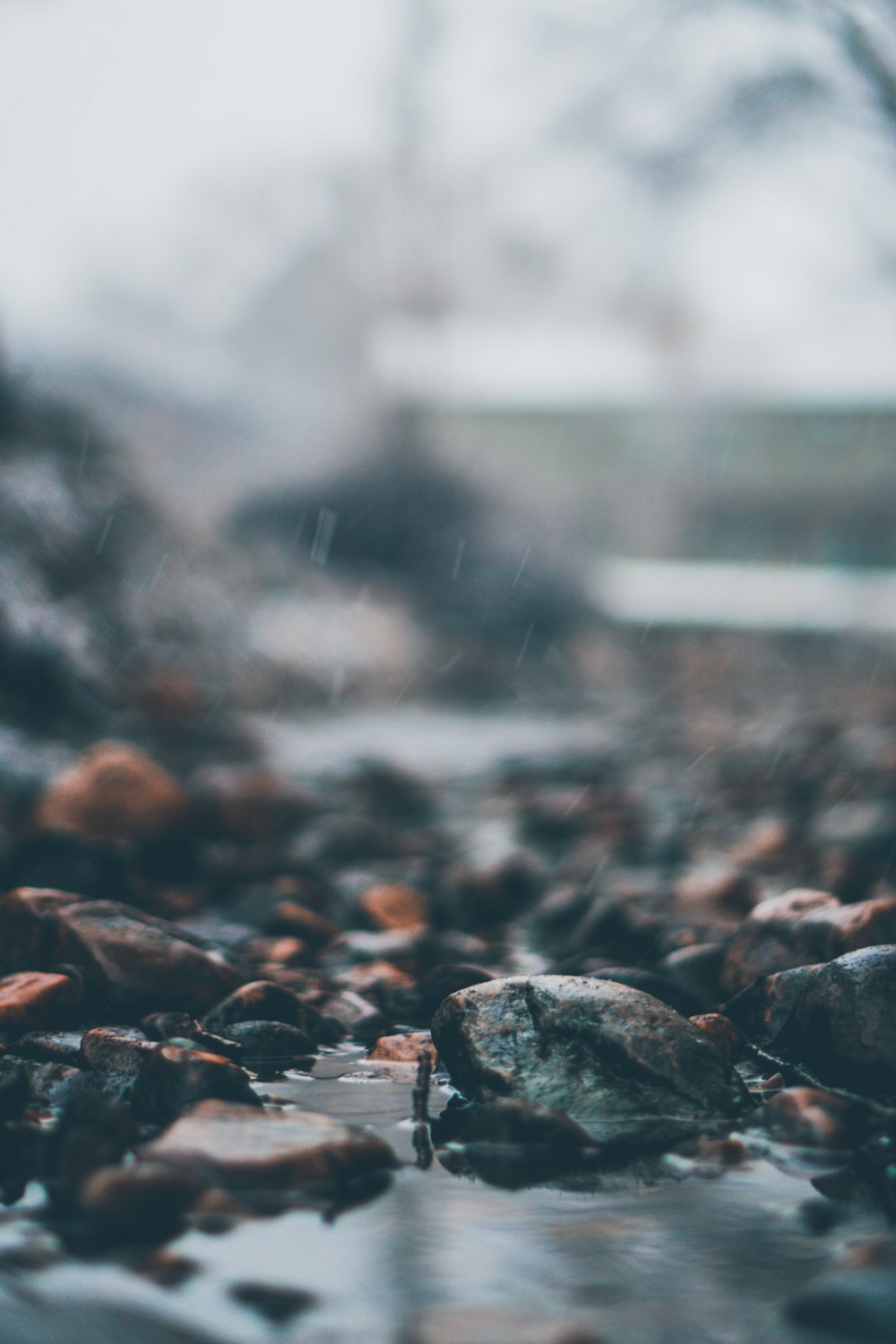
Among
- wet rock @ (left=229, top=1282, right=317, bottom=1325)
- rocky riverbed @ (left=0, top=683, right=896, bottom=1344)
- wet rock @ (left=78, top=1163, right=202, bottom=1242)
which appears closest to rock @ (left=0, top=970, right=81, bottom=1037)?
rocky riverbed @ (left=0, top=683, right=896, bottom=1344)

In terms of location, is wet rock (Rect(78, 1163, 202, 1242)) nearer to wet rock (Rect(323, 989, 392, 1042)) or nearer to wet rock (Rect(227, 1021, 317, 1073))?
wet rock (Rect(227, 1021, 317, 1073))

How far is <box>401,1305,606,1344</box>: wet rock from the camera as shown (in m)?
0.93

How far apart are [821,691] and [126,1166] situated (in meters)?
6.87

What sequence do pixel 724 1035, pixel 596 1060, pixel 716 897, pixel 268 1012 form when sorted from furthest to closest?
1. pixel 716 897
2. pixel 268 1012
3. pixel 724 1035
4. pixel 596 1060

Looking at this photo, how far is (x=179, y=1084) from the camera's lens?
133 centimetres

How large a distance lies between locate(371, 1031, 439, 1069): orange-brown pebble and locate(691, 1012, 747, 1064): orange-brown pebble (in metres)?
0.39

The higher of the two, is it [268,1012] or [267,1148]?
[267,1148]

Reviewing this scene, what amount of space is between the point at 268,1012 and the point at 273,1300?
718mm

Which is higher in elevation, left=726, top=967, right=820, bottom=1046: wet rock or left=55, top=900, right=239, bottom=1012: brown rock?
left=726, top=967, right=820, bottom=1046: wet rock

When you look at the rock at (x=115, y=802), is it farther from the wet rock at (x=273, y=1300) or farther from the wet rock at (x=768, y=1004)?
the wet rock at (x=273, y=1300)

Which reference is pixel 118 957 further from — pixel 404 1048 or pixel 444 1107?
pixel 444 1107

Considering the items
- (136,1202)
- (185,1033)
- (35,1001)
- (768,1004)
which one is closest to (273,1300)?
(136,1202)

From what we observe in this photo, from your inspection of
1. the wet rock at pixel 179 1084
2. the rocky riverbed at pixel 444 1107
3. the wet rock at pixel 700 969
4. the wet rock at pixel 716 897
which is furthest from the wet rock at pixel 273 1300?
the wet rock at pixel 716 897

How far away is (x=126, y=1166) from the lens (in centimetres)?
112
